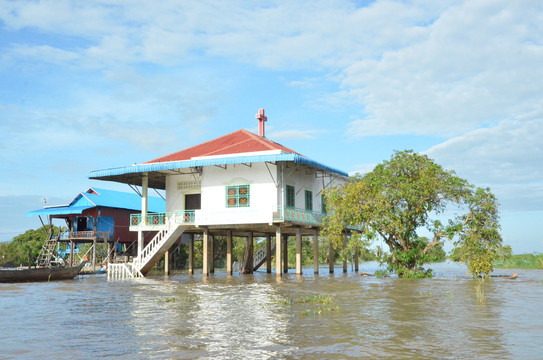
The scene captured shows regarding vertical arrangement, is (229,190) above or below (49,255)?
above

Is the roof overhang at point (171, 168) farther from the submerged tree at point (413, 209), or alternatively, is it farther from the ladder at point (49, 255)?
the ladder at point (49, 255)

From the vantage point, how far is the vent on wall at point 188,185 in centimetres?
2677

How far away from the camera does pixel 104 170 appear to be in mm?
26266

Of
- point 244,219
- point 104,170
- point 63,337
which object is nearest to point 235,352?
point 63,337

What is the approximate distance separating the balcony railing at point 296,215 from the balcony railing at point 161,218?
4.46 meters

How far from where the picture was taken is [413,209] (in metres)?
22.5

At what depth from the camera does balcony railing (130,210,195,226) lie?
25.1m

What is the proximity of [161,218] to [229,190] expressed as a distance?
3.99m

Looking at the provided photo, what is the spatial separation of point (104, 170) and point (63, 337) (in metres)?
18.5

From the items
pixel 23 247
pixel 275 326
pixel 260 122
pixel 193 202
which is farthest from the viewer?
pixel 23 247

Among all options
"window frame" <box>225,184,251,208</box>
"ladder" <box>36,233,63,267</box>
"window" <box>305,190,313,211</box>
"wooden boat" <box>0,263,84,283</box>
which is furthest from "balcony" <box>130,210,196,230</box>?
"ladder" <box>36,233,63,267</box>

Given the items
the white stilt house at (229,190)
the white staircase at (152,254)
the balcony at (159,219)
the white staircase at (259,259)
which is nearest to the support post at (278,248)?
the white stilt house at (229,190)

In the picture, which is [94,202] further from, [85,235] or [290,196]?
[290,196]

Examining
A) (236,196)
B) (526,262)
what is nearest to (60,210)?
(236,196)
